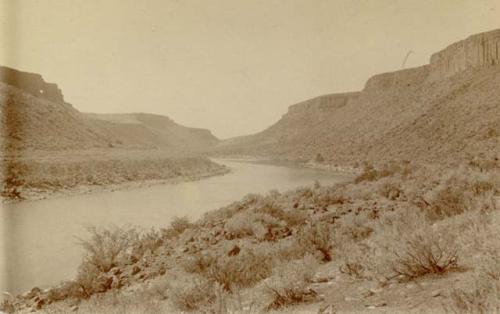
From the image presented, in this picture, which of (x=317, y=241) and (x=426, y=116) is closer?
(x=317, y=241)

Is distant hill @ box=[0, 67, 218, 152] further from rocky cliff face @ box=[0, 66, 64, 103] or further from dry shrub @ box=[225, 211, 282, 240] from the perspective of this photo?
dry shrub @ box=[225, 211, 282, 240]

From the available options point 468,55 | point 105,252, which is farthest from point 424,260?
point 468,55

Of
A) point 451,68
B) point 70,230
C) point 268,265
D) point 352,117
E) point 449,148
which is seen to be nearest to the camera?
point 268,265

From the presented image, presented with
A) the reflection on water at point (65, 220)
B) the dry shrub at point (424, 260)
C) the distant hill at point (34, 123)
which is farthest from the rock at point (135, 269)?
the distant hill at point (34, 123)

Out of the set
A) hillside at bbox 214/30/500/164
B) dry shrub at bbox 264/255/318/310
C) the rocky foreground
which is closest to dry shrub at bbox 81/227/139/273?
the rocky foreground

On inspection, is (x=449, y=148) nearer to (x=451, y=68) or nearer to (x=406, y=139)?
(x=406, y=139)

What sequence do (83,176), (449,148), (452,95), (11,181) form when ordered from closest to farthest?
(11,181)
(83,176)
(449,148)
(452,95)

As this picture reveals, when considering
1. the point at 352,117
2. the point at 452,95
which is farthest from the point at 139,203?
the point at 352,117

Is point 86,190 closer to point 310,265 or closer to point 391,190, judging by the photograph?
point 391,190
